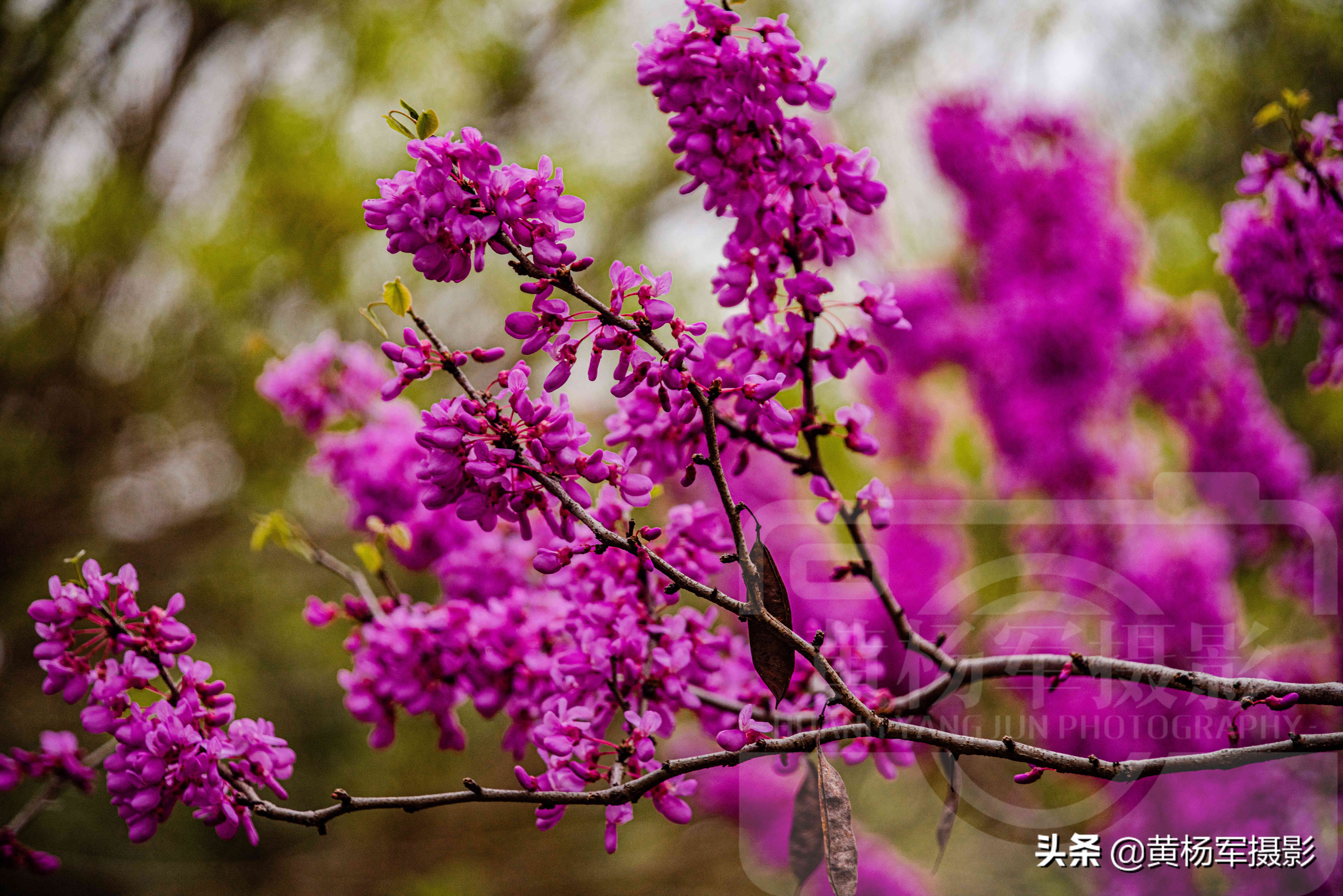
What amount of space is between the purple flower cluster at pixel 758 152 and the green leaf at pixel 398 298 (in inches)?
7.0

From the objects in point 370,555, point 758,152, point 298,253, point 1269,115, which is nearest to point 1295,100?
point 1269,115

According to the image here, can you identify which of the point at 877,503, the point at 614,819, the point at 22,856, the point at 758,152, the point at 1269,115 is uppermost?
the point at 1269,115

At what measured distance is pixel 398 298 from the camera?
44 centimetres

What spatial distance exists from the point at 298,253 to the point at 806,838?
4.23ft

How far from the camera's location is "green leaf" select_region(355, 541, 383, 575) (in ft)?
1.90

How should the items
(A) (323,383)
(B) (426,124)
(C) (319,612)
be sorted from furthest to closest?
(A) (323,383), (C) (319,612), (B) (426,124)

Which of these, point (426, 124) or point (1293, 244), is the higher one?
point (1293, 244)

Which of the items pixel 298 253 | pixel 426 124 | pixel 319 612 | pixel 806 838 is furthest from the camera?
pixel 298 253

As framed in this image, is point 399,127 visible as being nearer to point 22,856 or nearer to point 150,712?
point 150,712

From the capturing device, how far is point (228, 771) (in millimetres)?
427

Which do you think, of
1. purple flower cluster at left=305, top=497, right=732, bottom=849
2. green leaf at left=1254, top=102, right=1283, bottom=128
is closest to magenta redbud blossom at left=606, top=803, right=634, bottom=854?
purple flower cluster at left=305, top=497, right=732, bottom=849

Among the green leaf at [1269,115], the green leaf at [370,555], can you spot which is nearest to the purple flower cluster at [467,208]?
the green leaf at [370,555]

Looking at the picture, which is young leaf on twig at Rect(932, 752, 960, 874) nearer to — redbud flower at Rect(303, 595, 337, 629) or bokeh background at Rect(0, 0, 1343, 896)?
redbud flower at Rect(303, 595, 337, 629)

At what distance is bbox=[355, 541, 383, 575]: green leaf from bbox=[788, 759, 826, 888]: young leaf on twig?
36 cm
